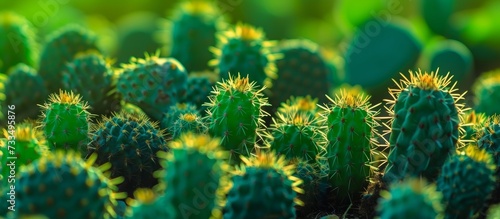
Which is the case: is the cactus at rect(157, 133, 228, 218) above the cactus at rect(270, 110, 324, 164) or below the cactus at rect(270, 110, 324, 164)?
below

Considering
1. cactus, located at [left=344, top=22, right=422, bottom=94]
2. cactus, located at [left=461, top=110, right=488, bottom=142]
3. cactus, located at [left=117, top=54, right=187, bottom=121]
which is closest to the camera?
cactus, located at [left=461, top=110, right=488, bottom=142]

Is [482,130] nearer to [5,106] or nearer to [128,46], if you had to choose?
[5,106]

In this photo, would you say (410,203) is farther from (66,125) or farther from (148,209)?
(66,125)

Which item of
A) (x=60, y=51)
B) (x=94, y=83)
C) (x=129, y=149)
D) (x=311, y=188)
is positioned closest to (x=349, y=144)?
(x=311, y=188)

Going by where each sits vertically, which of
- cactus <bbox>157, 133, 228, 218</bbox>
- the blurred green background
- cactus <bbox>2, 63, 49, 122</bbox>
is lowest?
cactus <bbox>157, 133, 228, 218</bbox>

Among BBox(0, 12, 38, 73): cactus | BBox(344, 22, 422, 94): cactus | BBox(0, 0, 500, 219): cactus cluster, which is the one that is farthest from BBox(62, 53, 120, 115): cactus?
BBox(344, 22, 422, 94): cactus

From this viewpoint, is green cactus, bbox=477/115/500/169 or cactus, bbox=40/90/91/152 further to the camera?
cactus, bbox=40/90/91/152

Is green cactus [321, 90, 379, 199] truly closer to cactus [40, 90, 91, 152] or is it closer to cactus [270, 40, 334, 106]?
cactus [40, 90, 91, 152]
